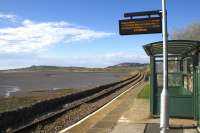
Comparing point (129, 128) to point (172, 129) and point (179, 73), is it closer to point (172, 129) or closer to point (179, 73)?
point (172, 129)

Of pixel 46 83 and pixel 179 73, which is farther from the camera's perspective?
pixel 46 83

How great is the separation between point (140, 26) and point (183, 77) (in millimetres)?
4804

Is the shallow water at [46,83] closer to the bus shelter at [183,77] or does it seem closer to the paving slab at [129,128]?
the bus shelter at [183,77]

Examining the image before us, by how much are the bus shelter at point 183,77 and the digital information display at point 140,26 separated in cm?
118

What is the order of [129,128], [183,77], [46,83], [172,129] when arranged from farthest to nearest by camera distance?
[46,83], [183,77], [129,128], [172,129]

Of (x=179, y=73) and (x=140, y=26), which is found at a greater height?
(x=140, y=26)

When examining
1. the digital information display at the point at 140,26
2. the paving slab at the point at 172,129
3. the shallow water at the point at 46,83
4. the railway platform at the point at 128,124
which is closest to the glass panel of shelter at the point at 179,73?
the railway platform at the point at 128,124

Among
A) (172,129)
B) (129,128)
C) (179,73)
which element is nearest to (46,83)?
(179,73)

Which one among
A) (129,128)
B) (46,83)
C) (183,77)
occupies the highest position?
(183,77)

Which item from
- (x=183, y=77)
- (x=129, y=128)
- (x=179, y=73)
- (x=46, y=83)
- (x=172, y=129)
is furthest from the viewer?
(x=46, y=83)

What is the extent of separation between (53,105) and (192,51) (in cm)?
1527

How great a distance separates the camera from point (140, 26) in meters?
15.1

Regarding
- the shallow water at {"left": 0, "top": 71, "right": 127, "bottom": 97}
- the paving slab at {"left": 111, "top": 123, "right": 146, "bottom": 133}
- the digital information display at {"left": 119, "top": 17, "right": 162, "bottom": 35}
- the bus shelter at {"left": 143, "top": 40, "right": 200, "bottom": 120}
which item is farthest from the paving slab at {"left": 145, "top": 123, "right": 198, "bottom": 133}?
the shallow water at {"left": 0, "top": 71, "right": 127, "bottom": 97}

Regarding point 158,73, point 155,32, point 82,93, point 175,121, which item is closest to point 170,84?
point 158,73
